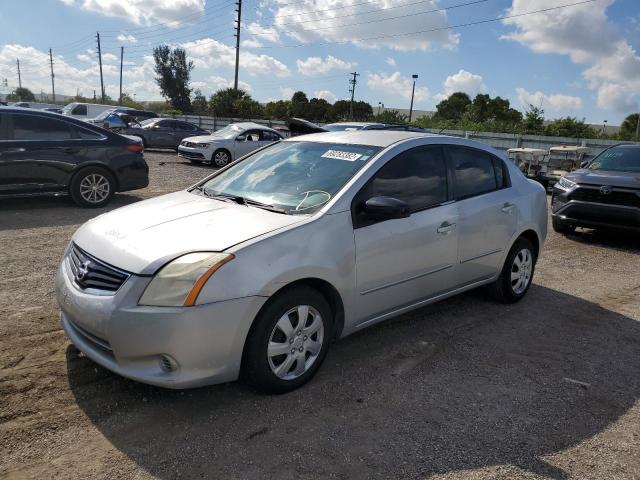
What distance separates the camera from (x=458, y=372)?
3.77m

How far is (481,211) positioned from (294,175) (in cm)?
177

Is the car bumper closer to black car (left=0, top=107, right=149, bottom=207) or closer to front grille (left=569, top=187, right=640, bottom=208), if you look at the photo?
front grille (left=569, top=187, right=640, bottom=208)

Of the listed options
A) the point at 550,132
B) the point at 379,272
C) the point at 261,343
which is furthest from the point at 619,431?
the point at 550,132

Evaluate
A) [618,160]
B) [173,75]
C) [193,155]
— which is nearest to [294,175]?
[618,160]

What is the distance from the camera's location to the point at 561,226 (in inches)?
361

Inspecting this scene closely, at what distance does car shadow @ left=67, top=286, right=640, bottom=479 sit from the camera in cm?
271

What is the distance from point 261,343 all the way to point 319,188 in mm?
1231

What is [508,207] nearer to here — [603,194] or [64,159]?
[603,194]

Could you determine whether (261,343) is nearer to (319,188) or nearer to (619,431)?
(319,188)

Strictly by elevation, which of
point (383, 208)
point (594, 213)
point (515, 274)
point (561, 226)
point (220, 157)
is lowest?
point (561, 226)

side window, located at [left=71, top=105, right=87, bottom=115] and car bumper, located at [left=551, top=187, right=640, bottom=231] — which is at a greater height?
side window, located at [left=71, top=105, right=87, bottom=115]

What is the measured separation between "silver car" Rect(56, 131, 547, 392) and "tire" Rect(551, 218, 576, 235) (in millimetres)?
4628

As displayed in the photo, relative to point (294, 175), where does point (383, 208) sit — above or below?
below

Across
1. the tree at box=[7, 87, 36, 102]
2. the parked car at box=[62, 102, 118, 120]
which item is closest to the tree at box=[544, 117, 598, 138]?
the parked car at box=[62, 102, 118, 120]
